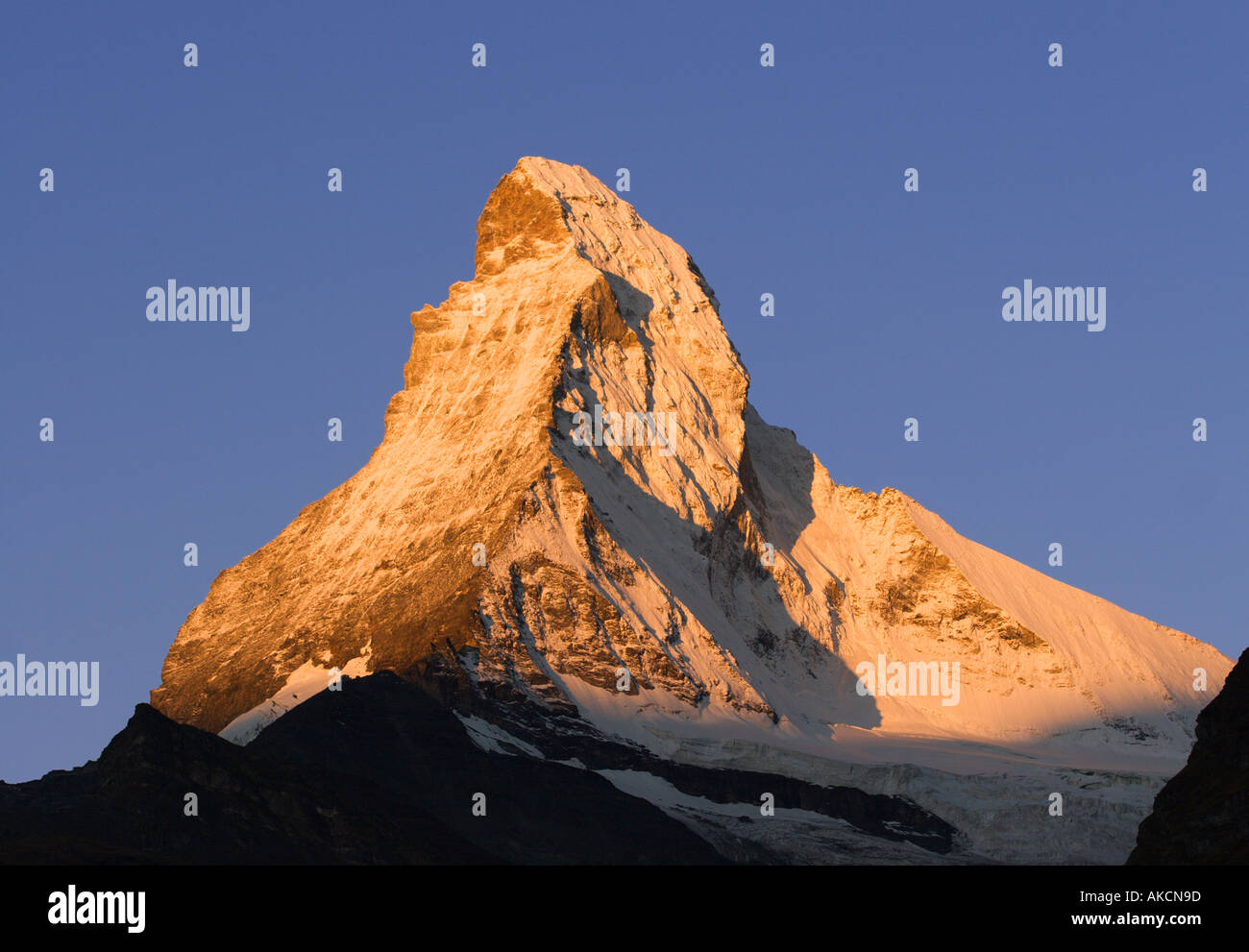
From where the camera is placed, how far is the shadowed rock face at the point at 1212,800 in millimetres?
154637

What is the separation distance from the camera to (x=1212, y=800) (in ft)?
527

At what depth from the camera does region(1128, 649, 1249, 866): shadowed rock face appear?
6088 inches
